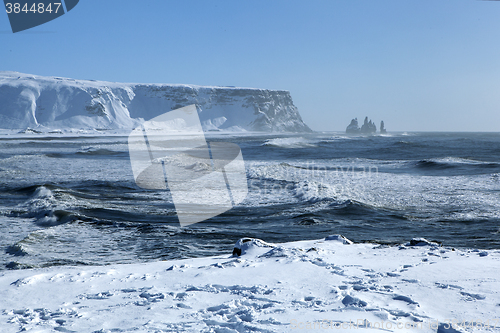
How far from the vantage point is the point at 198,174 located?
14391 millimetres

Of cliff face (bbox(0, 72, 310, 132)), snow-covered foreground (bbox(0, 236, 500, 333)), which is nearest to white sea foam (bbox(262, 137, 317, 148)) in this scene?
snow-covered foreground (bbox(0, 236, 500, 333))

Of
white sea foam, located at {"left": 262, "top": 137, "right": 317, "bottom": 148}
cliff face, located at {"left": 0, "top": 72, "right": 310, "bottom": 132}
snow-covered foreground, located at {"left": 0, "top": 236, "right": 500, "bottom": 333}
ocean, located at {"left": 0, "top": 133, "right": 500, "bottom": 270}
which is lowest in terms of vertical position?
ocean, located at {"left": 0, "top": 133, "right": 500, "bottom": 270}

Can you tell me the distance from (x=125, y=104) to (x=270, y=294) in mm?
137091

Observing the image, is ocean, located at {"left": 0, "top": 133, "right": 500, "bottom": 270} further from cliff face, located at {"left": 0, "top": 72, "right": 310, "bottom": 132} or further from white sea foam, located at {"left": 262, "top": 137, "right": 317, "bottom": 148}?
cliff face, located at {"left": 0, "top": 72, "right": 310, "bottom": 132}

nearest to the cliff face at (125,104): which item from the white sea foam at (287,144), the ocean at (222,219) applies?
the white sea foam at (287,144)

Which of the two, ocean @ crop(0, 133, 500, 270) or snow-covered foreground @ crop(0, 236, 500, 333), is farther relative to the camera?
ocean @ crop(0, 133, 500, 270)

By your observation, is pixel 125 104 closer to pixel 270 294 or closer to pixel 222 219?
pixel 222 219

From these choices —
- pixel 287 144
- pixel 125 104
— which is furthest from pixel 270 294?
pixel 125 104

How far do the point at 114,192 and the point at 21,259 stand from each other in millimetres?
5755

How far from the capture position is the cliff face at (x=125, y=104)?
345 feet

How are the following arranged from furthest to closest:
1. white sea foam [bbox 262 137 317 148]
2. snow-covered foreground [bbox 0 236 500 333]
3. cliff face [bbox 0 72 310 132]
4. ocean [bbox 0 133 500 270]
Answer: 1. cliff face [bbox 0 72 310 132]
2. white sea foam [bbox 262 137 317 148]
3. ocean [bbox 0 133 500 270]
4. snow-covered foreground [bbox 0 236 500 333]

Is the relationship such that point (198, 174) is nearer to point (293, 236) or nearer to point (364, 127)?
point (293, 236)

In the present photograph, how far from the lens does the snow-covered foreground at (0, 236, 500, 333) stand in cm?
262

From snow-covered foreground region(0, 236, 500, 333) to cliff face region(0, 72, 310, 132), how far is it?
10826cm
